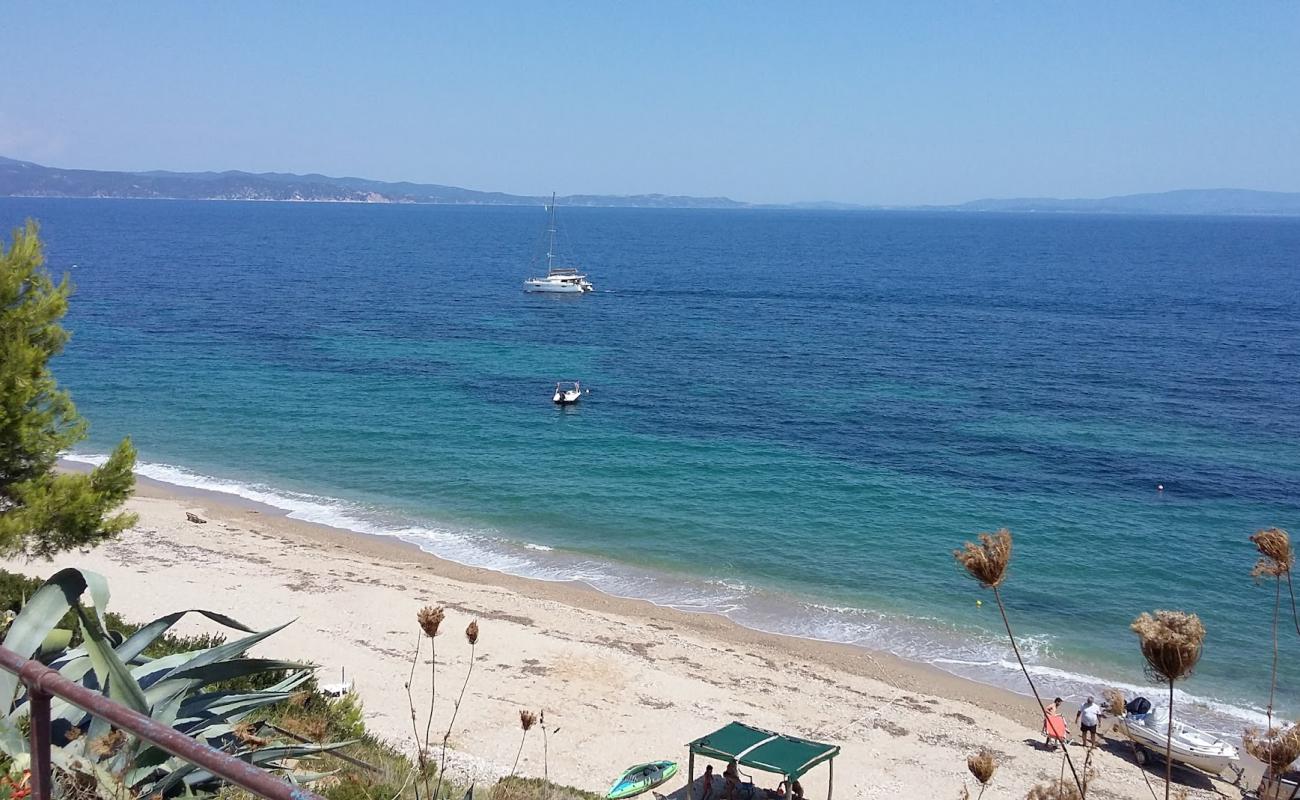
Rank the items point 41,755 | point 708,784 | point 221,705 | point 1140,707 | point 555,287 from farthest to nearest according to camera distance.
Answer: point 555,287 < point 1140,707 < point 708,784 < point 221,705 < point 41,755

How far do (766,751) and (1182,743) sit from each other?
875 centimetres

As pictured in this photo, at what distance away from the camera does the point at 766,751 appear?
15445 mm

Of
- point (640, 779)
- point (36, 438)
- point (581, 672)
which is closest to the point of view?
point (36, 438)

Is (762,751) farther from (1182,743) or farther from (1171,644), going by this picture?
(1171,644)

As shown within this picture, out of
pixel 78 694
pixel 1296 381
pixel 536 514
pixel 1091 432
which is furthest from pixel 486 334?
pixel 78 694

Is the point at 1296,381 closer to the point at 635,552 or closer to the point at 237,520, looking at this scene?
the point at 635,552

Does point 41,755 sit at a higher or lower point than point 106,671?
higher

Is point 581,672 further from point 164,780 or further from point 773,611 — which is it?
point 164,780

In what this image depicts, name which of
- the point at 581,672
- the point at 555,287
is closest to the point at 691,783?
the point at 581,672

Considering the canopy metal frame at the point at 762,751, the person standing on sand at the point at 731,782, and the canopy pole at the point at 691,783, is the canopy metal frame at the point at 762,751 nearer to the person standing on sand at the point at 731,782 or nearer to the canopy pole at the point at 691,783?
the canopy pole at the point at 691,783

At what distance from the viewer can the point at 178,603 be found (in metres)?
22.5

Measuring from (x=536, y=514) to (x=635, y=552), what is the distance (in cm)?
414

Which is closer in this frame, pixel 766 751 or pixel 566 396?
pixel 766 751

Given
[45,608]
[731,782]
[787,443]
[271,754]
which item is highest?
[45,608]
